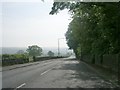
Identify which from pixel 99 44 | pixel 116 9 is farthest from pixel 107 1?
pixel 99 44

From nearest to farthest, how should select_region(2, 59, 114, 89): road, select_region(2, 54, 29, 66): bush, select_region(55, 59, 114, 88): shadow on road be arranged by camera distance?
select_region(2, 59, 114, 89): road → select_region(55, 59, 114, 88): shadow on road → select_region(2, 54, 29, 66): bush

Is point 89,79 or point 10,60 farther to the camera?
point 10,60

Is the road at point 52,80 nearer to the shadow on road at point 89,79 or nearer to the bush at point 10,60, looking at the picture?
the shadow on road at point 89,79

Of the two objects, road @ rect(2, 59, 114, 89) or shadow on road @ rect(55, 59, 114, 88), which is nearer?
road @ rect(2, 59, 114, 89)

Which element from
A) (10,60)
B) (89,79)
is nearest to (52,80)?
(89,79)

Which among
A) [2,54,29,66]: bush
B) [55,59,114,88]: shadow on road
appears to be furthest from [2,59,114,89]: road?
[2,54,29,66]: bush

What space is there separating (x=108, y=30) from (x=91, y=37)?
18599 millimetres

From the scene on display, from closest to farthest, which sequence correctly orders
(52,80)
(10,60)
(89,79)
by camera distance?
(52,80) → (89,79) → (10,60)

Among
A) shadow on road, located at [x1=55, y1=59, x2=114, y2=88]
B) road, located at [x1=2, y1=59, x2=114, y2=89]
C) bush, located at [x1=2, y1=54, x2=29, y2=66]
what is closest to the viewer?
road, located at [x1=2, y1=59, x2=114, y2=89]

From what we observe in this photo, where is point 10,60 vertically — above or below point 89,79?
above

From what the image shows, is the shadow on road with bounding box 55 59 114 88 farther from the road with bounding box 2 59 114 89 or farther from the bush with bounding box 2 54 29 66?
the bush with bounding box 2 54 29 66

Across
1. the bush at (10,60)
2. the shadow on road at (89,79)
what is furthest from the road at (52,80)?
the bush at (10,60)

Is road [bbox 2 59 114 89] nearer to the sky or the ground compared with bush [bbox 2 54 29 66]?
nearer to the ground

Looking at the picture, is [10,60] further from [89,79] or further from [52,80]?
[52,80]
